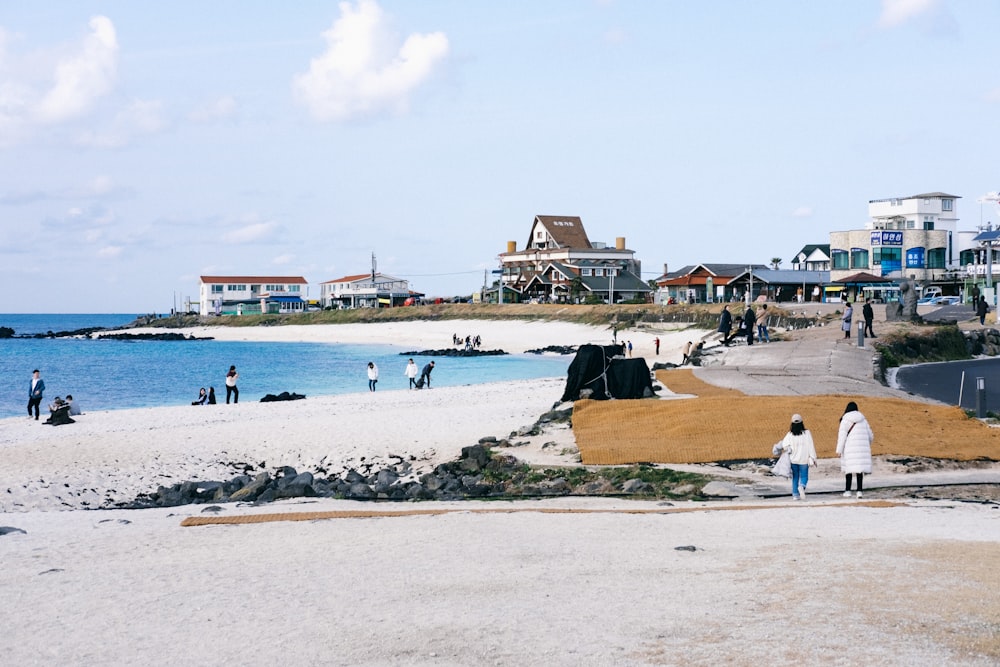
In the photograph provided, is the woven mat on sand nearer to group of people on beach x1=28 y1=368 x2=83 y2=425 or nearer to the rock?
the rock

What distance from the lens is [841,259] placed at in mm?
94125

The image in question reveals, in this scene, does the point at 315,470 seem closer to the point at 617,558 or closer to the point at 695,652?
the point at 617,558

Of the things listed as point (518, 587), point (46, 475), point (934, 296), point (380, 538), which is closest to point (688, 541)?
point (518, 587)

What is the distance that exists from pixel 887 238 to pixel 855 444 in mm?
83106

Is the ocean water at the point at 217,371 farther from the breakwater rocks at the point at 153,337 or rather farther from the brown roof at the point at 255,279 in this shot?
the brown roof at the point at 255,279

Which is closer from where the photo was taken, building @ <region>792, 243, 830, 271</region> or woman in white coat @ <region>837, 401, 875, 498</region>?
woman in white coat @ <region>837, 401, 875, 498</region>

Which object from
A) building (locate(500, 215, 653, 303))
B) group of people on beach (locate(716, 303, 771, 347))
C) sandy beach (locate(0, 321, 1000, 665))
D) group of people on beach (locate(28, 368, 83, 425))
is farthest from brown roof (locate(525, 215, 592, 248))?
sandy beach (locate(0, 321, 1000, 665))

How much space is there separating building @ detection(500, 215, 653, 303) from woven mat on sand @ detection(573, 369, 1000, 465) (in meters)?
78.3

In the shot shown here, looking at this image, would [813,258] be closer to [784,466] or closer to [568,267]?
[568,267]

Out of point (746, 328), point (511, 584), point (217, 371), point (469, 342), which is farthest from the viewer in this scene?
point (469, 342)

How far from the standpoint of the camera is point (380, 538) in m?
12.1

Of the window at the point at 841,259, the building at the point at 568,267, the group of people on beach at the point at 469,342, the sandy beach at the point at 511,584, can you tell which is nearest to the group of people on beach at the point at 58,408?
the sandy beach at the point at 511,584

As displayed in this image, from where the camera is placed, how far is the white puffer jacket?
14.4 meters

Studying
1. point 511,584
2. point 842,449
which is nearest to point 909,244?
point 842,449
